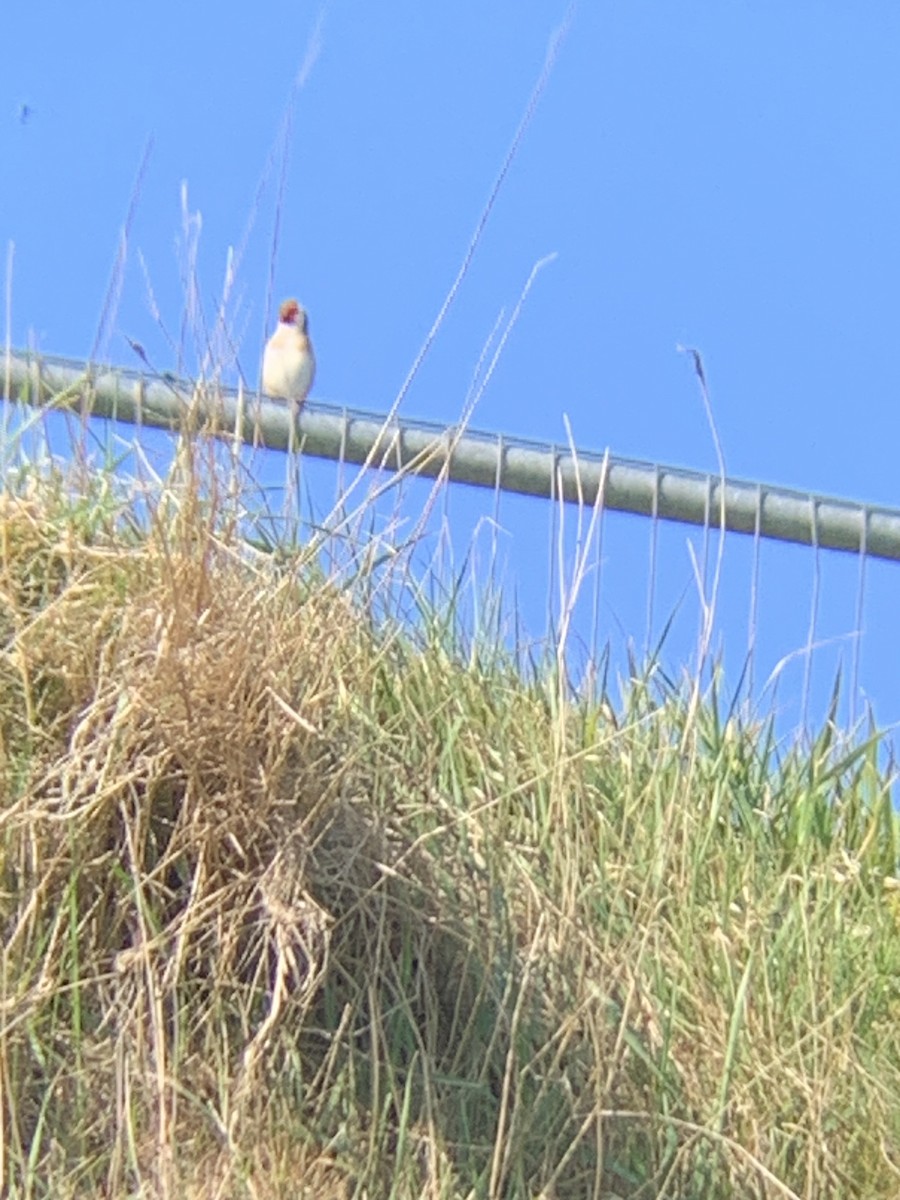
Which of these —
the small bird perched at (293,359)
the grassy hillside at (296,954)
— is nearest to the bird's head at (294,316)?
the small bird perched at (293,359)

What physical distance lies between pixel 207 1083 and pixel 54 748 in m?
0.49

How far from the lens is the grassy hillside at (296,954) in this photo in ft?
10.5

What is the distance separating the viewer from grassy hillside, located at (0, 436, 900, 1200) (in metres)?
3.21

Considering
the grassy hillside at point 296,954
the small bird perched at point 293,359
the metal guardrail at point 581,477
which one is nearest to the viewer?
the grassy hillside at point 296,954

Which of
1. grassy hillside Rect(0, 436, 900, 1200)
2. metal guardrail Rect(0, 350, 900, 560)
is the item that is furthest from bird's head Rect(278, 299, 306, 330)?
grassy hillside Rect(0, 436, 900, 1200)

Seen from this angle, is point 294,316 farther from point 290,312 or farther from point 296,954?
point 296,954

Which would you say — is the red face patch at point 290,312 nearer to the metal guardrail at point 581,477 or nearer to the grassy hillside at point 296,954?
the metal guardrail at point 581,477

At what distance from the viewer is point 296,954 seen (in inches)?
129

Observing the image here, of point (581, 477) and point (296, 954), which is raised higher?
point (581, 477)

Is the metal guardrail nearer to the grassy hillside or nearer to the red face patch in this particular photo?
the grassy hillside

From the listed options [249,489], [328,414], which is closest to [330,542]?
[249,489]

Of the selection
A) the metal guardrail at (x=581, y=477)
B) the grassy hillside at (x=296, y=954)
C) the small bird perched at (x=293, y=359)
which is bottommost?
the grassy hillside at (x=296, y=954)

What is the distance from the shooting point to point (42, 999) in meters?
3.20

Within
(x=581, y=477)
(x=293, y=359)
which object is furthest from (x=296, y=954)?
(x=293, y=359)
